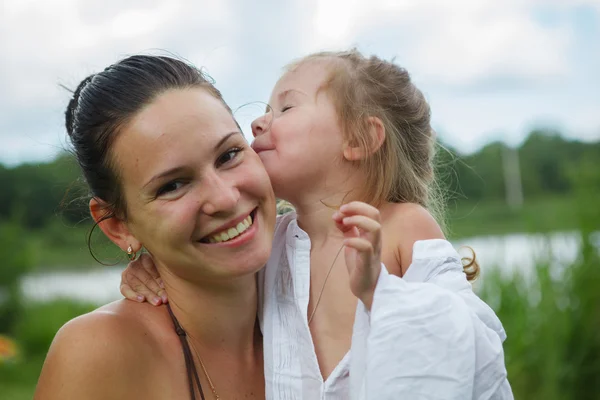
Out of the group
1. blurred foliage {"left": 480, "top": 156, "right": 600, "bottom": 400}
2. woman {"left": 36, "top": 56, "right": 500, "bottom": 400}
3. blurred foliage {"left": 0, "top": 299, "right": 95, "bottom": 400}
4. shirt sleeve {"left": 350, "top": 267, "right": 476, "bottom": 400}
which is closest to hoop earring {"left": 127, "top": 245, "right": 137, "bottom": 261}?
woman {"left": 36, "top": 56, "right": 500, "bottom": 400}

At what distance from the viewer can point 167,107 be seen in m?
2.32

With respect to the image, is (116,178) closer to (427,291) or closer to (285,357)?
(285,357)

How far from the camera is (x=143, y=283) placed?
2.67 metres

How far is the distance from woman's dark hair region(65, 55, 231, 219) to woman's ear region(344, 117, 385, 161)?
1.80 feet

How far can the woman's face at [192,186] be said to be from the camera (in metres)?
2.28

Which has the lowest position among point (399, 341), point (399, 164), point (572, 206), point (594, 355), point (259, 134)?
point (594, 355)

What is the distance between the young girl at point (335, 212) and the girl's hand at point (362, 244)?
46 millimetres

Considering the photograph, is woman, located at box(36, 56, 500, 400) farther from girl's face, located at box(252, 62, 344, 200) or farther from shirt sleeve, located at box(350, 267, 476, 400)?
girl's face, located at box(252, 62, 344, 200)

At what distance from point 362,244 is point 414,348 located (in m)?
0.32

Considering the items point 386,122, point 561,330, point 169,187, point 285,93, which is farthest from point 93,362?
point 561,330

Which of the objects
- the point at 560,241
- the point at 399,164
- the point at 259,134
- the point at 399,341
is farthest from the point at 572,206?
the point at 399,341

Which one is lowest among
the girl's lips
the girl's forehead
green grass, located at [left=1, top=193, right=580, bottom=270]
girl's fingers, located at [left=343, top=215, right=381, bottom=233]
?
green grass, located at [left=1, top=193, right=580, bottom=270]

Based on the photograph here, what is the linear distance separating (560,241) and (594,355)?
791mm

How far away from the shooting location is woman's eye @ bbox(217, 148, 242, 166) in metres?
2.39
